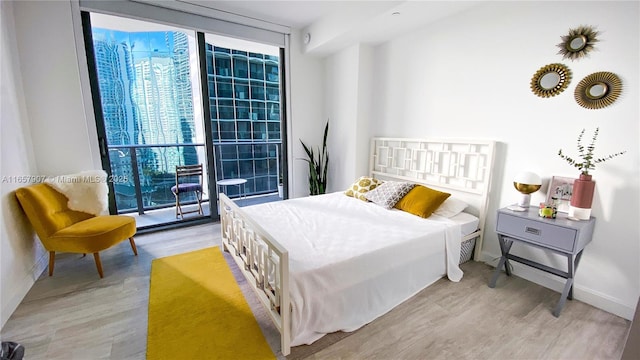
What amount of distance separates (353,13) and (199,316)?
327 centimetres

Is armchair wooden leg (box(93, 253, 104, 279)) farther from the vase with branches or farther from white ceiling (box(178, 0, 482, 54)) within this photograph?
the vase with branches

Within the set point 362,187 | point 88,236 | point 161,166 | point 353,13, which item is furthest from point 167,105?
point 362,187

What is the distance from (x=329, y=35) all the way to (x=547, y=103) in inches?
96.7

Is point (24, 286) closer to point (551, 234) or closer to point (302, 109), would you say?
point (302, 109)

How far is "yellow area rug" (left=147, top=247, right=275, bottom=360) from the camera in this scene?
1.60 metres

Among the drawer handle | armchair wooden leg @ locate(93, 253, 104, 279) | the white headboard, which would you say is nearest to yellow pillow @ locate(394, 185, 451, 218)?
the white headboard

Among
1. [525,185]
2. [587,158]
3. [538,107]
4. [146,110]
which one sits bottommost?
[525,185]

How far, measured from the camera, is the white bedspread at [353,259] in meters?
1.62

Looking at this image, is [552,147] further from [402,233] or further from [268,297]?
[268,297]

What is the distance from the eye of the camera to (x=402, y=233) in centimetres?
213

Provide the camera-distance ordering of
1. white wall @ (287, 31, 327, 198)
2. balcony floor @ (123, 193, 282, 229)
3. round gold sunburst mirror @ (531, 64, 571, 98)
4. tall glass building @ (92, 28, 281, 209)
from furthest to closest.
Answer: white wall @ (287, 31, 327, 198), balcony floor @ (123, 193, 282, 229), tall glass building @ (92, 28, 281, 209), round gold sunburst mirror @ (531, 64, 571, 98)

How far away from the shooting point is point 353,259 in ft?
5.70

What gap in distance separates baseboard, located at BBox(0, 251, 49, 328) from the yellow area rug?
2.84 feet

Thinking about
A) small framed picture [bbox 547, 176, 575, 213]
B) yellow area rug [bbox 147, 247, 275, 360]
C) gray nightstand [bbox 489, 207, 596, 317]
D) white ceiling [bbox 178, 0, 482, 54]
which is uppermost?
white ceiling [bbox 178, 0, 482, 54]
